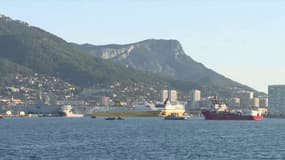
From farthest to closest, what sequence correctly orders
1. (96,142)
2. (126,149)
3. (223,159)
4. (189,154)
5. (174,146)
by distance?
1. (96,142)
2. (174,146)
3. (126,149)
4. (189,154)
5. (223,159)

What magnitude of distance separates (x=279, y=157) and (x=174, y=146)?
22755 mm

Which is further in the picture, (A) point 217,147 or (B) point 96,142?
(B) point 96,142

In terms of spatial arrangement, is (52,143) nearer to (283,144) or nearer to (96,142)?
(96,142)

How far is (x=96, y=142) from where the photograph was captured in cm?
12494

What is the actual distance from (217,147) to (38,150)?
25320 mm

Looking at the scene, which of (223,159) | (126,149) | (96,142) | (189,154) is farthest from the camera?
(96,142)

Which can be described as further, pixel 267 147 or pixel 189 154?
pixel 267 147

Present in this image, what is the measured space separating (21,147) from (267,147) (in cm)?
3458

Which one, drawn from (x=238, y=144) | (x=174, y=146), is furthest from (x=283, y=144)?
(x=174, y=146)

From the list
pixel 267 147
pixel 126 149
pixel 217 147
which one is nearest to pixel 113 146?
pixel 126 149

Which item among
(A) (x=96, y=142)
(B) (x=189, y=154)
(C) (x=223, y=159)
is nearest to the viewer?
(C) (x=223, y=159)

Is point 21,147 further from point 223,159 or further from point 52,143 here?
point 223,159

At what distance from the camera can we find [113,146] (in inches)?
4572

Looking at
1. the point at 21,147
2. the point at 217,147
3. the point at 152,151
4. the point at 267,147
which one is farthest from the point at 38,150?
the point at 267,147
